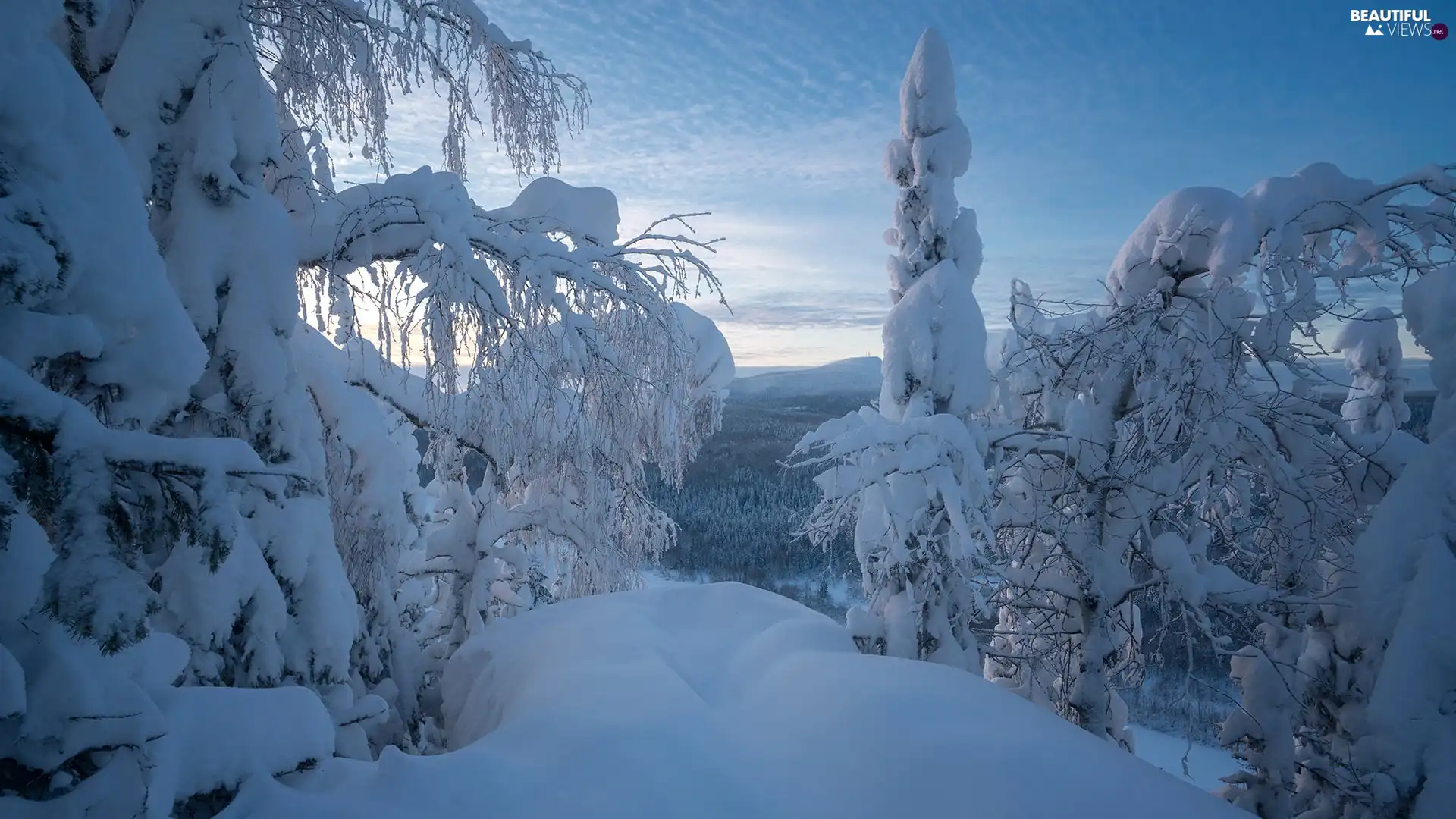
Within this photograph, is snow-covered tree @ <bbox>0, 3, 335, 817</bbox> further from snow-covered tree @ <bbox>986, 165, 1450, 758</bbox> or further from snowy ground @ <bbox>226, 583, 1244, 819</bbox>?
snow-covered tree @ <bbox>986, 165, 1450, 758</bbox>

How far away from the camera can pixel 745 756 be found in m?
3.63

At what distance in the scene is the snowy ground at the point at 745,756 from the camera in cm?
299

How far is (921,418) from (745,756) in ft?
9.98

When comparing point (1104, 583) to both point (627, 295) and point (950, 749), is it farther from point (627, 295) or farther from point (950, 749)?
point (627, 295)

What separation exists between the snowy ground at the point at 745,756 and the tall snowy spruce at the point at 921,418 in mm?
1336

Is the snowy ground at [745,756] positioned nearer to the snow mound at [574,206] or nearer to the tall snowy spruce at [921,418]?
the tall snowy spruce at [921,418]

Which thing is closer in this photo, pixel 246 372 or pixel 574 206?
pixel 246 372

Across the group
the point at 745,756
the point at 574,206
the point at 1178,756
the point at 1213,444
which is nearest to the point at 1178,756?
the point at 1178,756

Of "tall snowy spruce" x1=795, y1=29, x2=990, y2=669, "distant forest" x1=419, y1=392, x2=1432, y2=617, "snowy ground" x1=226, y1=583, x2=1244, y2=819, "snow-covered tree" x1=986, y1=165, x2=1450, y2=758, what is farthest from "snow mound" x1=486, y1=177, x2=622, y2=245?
"distant forest" x1=419, y1=392, x2=1432, y2=617

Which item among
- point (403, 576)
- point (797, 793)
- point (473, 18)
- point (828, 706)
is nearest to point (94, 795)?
point (797, 793)

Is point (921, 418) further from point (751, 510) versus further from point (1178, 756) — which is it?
A: point (751, 510)

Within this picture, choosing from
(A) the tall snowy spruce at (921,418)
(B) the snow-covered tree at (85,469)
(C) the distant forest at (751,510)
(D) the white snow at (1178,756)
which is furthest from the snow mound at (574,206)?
(C) the distant forest at (751,510)

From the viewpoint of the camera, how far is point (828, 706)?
13.1 feet

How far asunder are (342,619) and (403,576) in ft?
15.9
